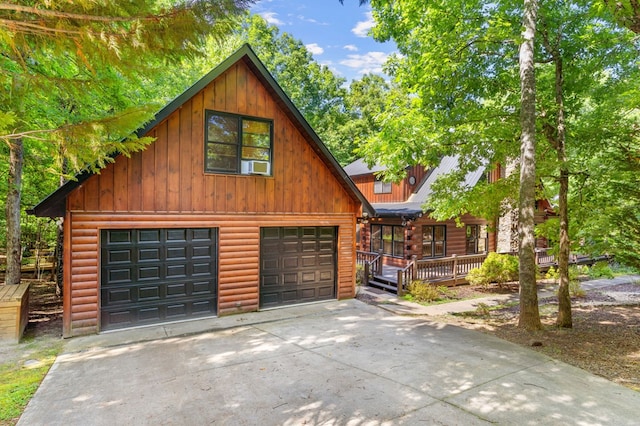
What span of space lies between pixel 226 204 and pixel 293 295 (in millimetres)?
3217

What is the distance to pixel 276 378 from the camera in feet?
17.4

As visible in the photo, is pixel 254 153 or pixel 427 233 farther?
pixel 427 233

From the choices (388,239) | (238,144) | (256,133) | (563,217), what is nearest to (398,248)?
(388,239)

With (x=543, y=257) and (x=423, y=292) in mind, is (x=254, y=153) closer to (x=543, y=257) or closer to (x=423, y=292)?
(x=423, y=292)

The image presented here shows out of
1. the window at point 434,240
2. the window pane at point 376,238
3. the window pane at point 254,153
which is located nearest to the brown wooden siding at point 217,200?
the window pane at point 254,153

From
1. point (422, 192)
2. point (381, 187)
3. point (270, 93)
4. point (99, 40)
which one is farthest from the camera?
point (381, 187)

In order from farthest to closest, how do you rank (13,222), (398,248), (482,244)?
(482,244), (398,248), (13,222)

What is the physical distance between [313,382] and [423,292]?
7.43 m

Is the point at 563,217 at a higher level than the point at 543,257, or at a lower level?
higher

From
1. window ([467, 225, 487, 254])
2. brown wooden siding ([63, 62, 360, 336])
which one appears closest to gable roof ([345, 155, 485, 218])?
window ([467, 225, 487, 254])

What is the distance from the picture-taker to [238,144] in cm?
880

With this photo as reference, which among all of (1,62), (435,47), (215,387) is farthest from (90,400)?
(435,47)

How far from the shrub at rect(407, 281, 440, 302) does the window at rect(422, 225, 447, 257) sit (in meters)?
4.86

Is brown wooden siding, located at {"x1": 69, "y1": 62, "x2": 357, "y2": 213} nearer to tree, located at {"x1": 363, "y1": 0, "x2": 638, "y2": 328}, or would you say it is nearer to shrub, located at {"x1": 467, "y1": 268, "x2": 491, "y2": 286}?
tree, located at {"x1": 363, "y1": 0, "x2": 638, "y2": 328}
